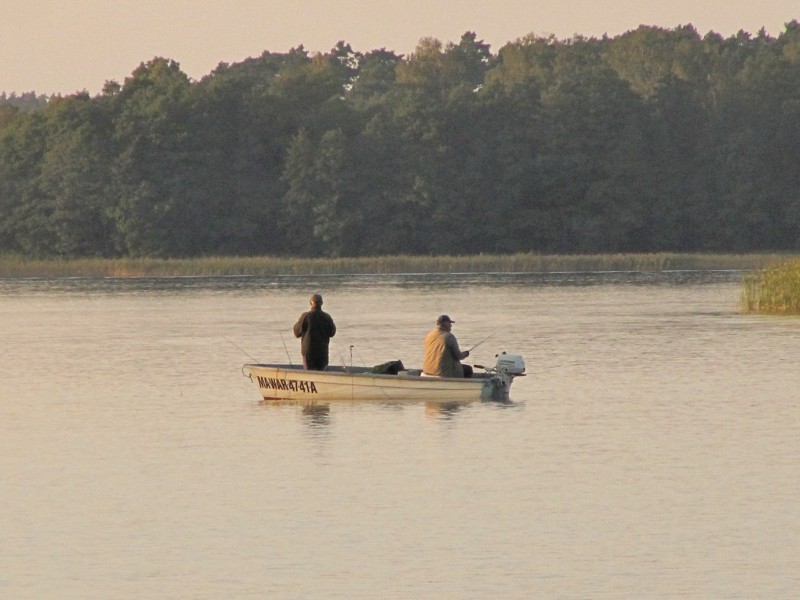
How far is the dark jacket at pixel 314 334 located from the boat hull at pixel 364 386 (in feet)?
0.99

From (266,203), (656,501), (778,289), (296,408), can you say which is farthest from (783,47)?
(656,501)

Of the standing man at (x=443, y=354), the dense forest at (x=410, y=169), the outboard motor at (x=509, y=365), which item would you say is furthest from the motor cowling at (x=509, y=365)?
the dense forest at (x=410, y=169)

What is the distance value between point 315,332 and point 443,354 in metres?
2.04

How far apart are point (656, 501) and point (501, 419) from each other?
7.24m

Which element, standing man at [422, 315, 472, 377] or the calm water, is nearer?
the calm water

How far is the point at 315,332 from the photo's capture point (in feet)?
86.5

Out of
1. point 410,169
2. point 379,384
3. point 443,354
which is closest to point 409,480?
point 443,354

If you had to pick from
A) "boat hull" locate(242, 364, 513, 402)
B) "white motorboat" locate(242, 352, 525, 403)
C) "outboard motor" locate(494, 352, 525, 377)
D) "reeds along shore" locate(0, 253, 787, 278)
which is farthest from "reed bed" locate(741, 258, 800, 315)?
"reeds along shore" locate(0, 253, 787, 278)

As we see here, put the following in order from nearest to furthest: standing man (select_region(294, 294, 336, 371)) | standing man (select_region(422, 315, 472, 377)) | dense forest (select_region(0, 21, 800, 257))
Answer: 1. standing man (select_region(422, 315, 472, 377))
2. standing man (select_region(294, 294, 336, 371))
3. dense forest (select_region(0, 21, 800, 257))

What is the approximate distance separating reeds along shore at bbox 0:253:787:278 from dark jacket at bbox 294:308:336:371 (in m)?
59.7

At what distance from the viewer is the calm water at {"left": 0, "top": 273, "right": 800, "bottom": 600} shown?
45.4ft

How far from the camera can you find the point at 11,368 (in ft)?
114

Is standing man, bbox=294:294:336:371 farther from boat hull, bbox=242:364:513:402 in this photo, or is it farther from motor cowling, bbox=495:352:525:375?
motor cowling, bbox=495:352:525:375

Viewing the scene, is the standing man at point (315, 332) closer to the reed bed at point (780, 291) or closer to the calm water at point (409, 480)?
the calm water at point (409, 480)
